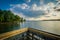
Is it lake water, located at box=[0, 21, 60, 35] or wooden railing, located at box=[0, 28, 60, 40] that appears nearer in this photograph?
wooden railing, located at box=[0, 28, 60, 40]

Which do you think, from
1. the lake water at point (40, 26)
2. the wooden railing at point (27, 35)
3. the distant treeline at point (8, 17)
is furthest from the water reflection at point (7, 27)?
the wooden railing at point (27, 35)

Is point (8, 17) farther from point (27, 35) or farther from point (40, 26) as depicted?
point (40, 26)

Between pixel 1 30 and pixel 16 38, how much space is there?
549mm

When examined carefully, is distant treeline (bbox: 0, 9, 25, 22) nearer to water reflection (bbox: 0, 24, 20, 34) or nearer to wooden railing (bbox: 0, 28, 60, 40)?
water reflection (bbox: 0, 24, 20, 34)

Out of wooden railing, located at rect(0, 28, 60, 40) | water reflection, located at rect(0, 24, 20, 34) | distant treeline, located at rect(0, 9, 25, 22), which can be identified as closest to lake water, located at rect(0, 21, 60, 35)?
water reflection, located at rect(0, 24, 20, 34)

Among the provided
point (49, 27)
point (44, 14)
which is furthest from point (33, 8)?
point (49, 27)

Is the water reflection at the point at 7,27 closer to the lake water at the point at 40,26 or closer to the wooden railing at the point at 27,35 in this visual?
the lake water at the point at 40,26

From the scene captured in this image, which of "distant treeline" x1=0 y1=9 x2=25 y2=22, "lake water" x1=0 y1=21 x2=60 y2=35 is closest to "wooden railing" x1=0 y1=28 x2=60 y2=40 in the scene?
"lake water" x1=0 y1=21 x2=60 y2=35

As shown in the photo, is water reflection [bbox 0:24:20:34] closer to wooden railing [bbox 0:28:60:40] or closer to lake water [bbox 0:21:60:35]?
lake water [bbox 0:21:60:35]

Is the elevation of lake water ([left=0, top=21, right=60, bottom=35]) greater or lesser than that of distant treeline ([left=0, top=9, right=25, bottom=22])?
lesser

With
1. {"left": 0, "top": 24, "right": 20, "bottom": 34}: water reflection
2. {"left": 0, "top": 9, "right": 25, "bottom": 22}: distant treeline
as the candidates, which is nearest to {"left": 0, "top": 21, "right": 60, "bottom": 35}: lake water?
{"left": 0, "top": 24, "right": 20, "bottom": 34}: water reflection

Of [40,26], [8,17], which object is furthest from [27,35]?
[8,17]

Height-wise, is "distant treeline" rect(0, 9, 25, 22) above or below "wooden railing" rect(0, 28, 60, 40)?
above

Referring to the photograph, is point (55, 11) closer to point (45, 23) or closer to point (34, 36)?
point (45, 23)
